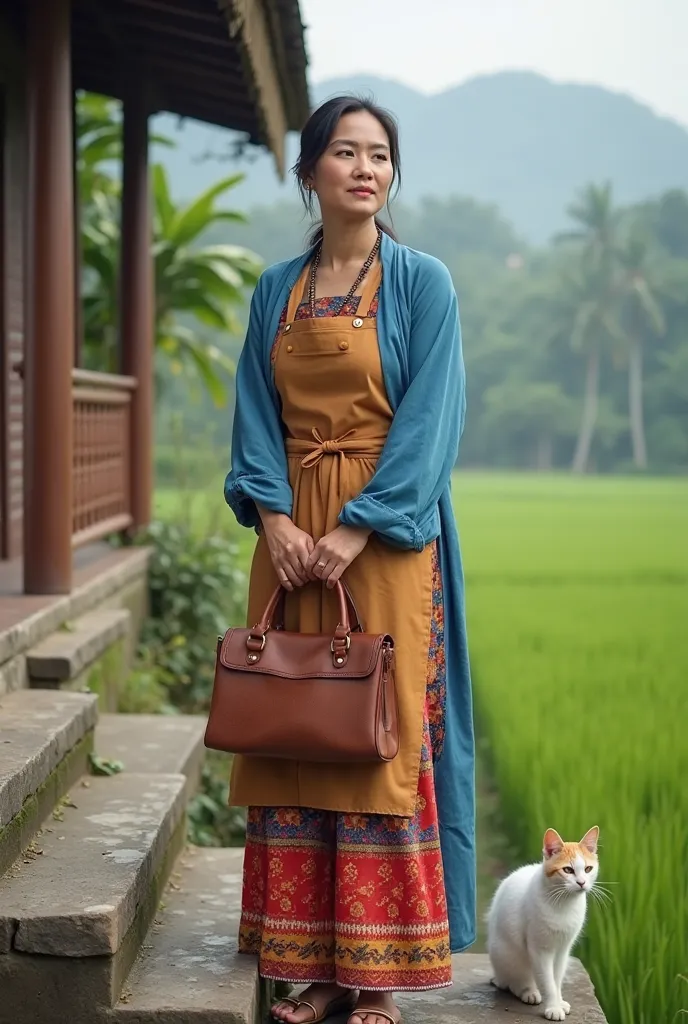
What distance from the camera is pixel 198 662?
6.26m

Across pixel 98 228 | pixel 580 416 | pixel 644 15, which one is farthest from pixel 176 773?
pixel 644 15

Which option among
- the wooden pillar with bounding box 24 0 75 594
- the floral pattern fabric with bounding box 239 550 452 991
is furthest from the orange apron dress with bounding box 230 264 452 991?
the wooden pillar with bounding box 24 0 75 594

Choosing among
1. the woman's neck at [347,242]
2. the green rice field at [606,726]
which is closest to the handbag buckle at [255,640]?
the woman's neck at [347,242]

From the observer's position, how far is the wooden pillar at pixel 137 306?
6590mm

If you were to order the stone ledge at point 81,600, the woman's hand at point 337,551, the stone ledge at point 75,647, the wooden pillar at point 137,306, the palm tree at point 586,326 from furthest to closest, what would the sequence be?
the palm tree at point 586,326 < the wooden pillar at point 137,306 < the stone ledge at point 75,647 < the stone ledge at point 81,600 < the woman's hand at point 337,551

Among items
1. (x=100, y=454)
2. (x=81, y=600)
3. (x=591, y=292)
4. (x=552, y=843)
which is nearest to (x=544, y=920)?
(x=552, y=843)

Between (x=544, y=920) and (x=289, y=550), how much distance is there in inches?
34.5

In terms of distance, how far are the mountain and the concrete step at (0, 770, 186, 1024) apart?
2933 inches

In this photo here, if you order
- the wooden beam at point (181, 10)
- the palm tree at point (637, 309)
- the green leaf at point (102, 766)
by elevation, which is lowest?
the green leaf at point (102, 766)

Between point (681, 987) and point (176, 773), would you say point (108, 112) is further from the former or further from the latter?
point (681, 987)

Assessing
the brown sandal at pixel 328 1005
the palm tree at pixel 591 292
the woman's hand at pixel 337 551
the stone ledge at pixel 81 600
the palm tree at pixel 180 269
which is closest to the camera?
the woman's hand at pixel 337 551

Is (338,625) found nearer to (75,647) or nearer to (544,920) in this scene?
(544,920)

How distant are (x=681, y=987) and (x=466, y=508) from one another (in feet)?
63.0

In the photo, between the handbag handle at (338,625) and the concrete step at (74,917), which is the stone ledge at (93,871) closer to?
the concrete step at (74,917)
